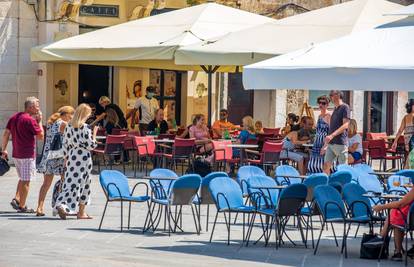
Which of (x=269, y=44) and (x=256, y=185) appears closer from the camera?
(x=256, y=185)

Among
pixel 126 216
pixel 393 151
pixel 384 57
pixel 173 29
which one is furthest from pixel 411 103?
pixel 384 57

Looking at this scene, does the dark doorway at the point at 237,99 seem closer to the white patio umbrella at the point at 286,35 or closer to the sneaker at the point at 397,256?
the white patio umbrella at the point at 286,35

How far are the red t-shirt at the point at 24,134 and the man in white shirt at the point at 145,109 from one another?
9810mm

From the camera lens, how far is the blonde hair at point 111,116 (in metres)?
26.1

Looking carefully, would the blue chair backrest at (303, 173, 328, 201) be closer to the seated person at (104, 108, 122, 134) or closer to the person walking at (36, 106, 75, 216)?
the person walking at (36, 106, 75, 216)

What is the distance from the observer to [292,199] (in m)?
14.0

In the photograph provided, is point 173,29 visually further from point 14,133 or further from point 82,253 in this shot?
point 82,253

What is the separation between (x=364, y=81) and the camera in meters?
13.2

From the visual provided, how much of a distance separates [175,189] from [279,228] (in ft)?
4.40

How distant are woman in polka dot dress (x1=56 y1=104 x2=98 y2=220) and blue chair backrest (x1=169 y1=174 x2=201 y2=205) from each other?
6.57 feet

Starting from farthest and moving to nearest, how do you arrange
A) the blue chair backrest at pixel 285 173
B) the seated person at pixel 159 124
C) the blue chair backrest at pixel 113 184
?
the seated person at pixel 159 124
the blue chair backrest at pixel 285 173
the blue chair backrest at pixel 113 184

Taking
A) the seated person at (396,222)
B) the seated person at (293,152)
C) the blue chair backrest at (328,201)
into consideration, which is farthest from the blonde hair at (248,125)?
the seated person at (396,222)

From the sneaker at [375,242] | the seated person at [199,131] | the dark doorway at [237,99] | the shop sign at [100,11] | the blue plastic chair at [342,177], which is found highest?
the shop sign at [100,11]

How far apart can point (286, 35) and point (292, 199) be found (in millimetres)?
8003
